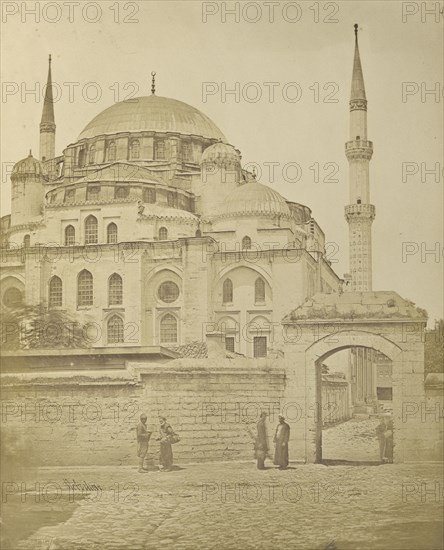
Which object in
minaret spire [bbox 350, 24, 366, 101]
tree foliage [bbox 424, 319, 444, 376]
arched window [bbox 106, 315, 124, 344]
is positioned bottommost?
tree foliage [bbox 424, 319, 444, 376]

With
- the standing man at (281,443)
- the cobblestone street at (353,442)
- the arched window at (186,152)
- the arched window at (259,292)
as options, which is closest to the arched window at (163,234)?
the arched window at (259,292)

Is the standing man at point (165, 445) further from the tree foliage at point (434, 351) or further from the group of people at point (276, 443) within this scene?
the tree foliage at point (434, 351)

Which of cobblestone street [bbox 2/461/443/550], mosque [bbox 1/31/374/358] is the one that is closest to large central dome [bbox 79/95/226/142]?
mosque [bbox 1/31/374/358]

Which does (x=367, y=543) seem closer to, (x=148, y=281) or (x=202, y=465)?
(x=202, y=465)

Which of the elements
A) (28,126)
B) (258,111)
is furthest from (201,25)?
(28,126)

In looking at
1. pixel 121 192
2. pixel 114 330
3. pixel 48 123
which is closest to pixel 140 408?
pixel 114 330

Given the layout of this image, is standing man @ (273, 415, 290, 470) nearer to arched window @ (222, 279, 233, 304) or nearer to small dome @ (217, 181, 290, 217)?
arched window @ (222, 279, 233, 304)
